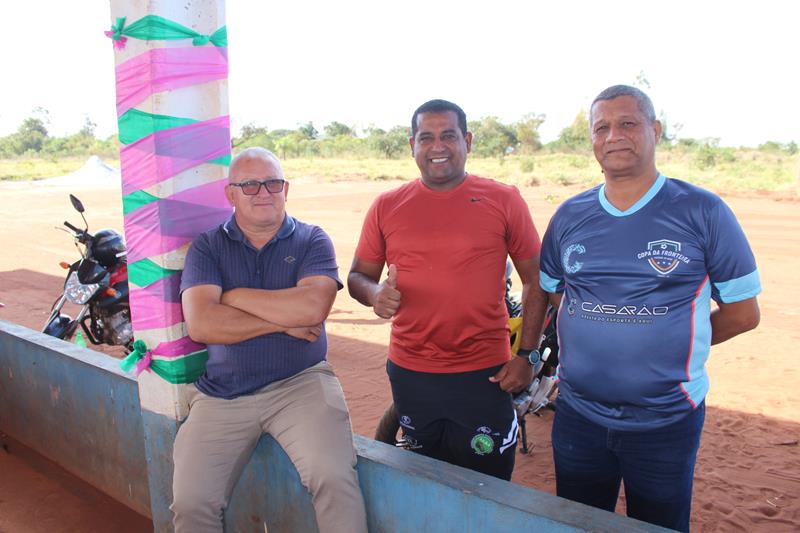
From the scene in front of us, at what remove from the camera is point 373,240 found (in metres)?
3.04

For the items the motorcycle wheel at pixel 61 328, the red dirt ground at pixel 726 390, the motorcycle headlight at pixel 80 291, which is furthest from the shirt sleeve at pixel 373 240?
the motorcycle wheel at pixel 61 328

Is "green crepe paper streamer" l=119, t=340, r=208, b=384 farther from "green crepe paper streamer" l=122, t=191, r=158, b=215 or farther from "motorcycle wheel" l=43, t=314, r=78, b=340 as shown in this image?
"motorcycle wheel" l=43, t=314, r=78, b=340

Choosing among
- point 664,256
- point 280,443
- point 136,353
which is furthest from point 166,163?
point 664,256

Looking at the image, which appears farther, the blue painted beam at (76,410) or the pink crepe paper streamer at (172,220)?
the blue painted beam at (76,410)

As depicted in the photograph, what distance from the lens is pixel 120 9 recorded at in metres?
2.73

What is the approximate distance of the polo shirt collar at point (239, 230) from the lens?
9.19 feet

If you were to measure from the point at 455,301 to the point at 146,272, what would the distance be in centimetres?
135

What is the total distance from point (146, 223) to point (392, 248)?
1066mm

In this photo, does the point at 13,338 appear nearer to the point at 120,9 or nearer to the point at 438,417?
the point at 120,9

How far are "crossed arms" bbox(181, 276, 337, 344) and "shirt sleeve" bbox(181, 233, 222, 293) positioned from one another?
3 cm

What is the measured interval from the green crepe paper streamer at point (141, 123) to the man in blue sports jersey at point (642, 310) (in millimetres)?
1659

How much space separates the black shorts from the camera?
9.25 feet

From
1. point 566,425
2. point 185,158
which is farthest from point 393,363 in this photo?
point 185,158

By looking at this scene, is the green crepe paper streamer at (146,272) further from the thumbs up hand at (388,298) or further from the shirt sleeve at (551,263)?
the shirt sleeve at (551,263)
